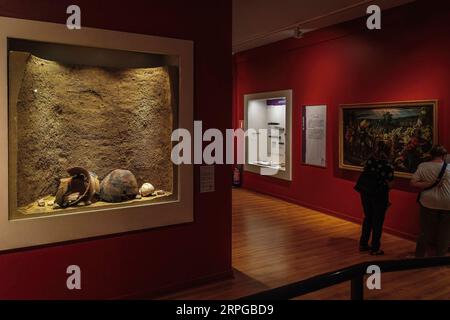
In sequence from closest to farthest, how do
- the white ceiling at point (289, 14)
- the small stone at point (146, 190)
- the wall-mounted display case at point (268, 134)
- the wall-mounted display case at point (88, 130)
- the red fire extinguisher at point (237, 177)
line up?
→ the wall-mounted display case at point (88, 130) → the small stone at point (146, 190) → the white ceiling at point (289, 14) → the wall-mounted display case at point (268, 134) → the red fire extinguisher at point (237, 177)

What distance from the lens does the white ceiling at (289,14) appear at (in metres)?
5.67

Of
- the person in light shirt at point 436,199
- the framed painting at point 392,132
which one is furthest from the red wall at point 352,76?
the person in light shirt at point 436,199

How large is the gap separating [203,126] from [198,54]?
70 cm

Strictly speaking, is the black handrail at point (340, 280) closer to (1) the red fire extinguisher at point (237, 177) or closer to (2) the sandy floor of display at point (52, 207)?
(2) the sandy floor of display at point (52, 207)

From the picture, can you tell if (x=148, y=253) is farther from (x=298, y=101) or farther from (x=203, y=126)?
(x=298, y=101)

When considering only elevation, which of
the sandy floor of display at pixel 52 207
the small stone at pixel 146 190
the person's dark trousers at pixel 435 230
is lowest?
the person's dark trousers at pixel 435 230

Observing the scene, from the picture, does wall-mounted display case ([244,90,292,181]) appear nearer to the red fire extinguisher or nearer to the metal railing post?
the red fire extinguisher

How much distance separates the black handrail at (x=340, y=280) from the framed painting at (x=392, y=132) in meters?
4.06

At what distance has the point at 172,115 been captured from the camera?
3.85m

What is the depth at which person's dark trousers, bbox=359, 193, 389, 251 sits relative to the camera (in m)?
5.10

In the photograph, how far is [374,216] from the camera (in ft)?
17.0

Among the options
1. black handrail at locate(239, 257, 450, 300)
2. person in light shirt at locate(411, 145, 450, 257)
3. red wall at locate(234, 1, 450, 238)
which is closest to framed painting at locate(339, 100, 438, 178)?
red wall at locate(234, 1, 450, 238)

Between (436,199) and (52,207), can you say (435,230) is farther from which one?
(52,207)

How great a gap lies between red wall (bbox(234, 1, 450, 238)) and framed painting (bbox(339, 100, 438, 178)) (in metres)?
0.15
